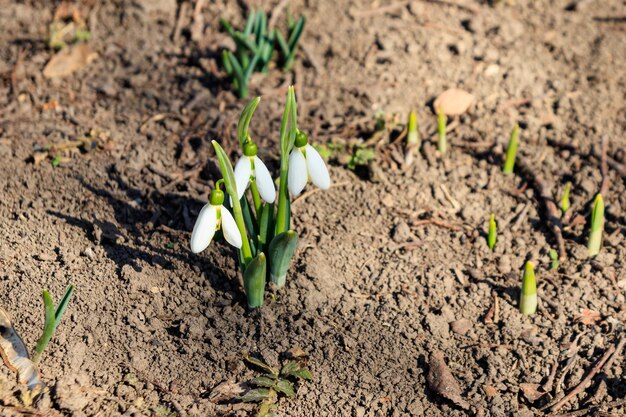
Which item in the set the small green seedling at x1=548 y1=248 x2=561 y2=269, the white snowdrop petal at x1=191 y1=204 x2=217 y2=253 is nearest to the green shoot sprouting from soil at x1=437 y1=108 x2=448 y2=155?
the small green seedling at x1=548 y1=248 x2=561 y2=269

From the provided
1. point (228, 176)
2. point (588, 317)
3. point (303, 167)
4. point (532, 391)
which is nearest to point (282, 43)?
point (303, 167)

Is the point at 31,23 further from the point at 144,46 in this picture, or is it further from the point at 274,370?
the point at 274,370

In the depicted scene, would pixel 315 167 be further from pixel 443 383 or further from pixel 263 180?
pixel 443 383

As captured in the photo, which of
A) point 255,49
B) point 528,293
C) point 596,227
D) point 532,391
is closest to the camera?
point 532,391

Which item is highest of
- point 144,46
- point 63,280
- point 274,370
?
point 144,46

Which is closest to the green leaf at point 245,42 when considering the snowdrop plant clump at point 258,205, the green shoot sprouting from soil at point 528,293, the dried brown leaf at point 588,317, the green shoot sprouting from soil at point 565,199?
the snowdrop plant clump at point 258,205

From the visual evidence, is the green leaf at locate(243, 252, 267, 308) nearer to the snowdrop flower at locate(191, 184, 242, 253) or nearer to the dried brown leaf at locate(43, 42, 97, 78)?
the snowdrop flower at locate(191, 184, 242, 253)

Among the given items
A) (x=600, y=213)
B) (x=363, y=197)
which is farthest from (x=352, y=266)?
(x=600, y=213)
